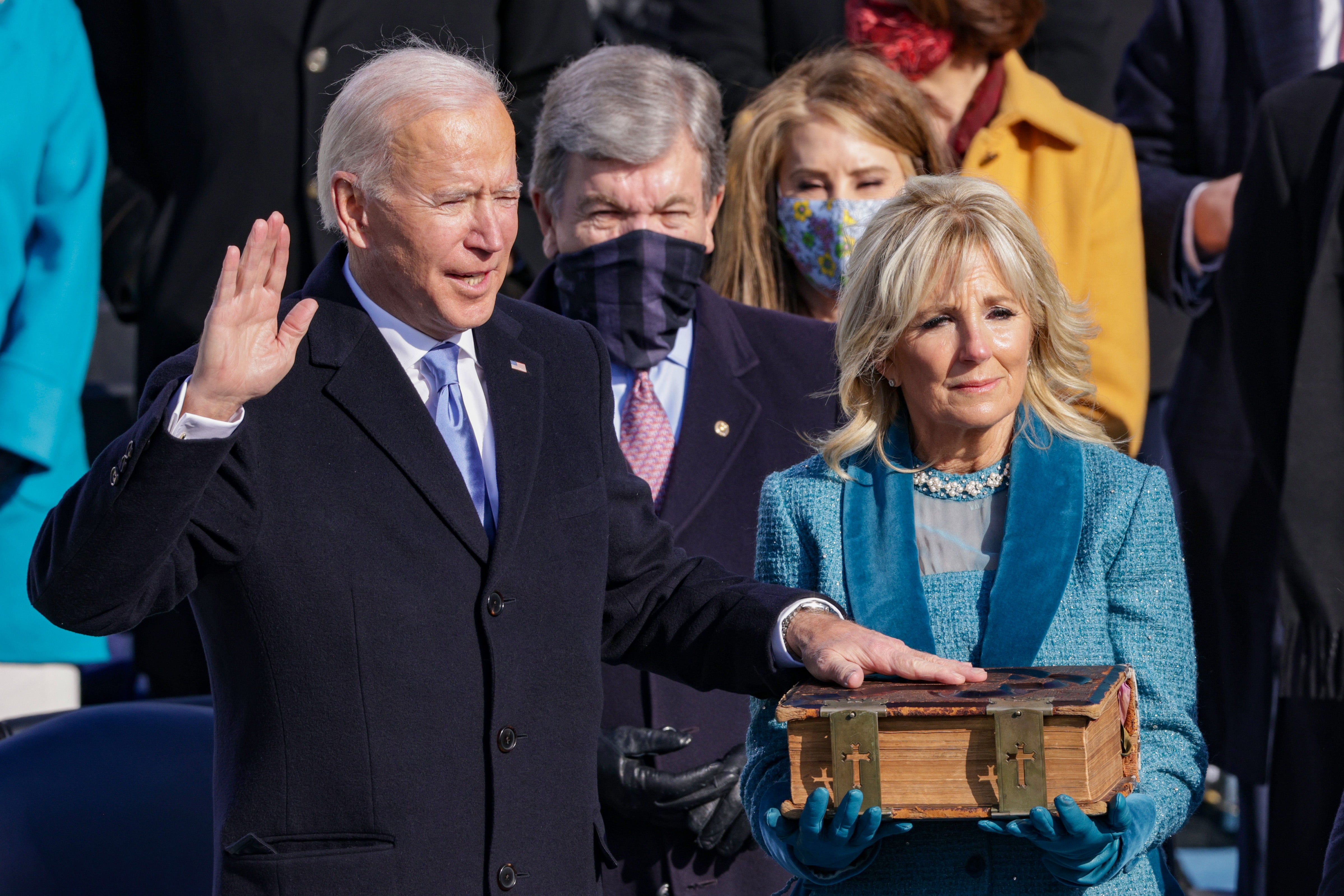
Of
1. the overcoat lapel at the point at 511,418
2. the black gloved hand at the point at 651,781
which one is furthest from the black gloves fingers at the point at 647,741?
the overcoat lapel at the point at 511,418

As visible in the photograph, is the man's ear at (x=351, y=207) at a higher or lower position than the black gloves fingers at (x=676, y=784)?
higher

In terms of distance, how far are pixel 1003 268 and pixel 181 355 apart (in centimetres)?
139

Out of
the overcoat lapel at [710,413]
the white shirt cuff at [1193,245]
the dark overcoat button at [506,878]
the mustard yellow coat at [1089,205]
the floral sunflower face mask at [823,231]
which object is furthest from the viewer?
the white shirt cuff at [1193,245]

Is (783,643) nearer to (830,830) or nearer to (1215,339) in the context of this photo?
(830,830)

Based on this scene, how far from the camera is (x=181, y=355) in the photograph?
8.19ft

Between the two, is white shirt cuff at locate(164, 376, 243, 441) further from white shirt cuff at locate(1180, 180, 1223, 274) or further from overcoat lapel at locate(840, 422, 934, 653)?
white shirt cuff at locate(1180, 180, 1223, 274)

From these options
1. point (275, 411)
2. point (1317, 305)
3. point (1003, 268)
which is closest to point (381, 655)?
point (275, 411)

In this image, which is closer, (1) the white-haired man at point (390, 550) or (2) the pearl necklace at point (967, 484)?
(1) the white-haired man at point (390, 550)

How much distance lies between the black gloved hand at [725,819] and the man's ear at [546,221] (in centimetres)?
126

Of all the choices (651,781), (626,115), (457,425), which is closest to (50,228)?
(626,115)

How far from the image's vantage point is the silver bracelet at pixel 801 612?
108 inches

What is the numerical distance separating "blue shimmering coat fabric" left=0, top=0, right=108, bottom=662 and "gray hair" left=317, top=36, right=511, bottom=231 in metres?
1.77

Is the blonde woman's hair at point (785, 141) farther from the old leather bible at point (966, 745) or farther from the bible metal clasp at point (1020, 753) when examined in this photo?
the bible metal clasp at point (1020, 753)

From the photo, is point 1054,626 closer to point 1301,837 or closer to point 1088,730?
point 1088,730
